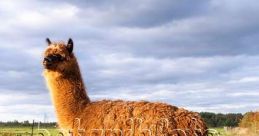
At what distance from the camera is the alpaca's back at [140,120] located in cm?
1243

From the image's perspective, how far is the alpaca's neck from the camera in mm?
14609

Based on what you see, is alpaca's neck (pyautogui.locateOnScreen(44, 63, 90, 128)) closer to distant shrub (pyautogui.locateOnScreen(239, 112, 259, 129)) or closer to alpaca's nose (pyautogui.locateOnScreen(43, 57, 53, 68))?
alpaca's nose (pyautogui.locateOnScreen(43, 57, 53, 68))

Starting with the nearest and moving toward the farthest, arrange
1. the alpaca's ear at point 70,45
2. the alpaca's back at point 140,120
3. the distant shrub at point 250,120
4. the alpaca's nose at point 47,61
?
the alpaca's back at point 140,120
the alpaca's nose at point 47,61
the alpaca's ear at point 70,45
the distant shrub at point 250,120

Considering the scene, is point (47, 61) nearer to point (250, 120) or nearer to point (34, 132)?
point (34, 132)

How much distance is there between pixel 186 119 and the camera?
12.6 m

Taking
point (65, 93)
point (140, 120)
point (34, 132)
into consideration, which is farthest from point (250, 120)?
point (140, 120)

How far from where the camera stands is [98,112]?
13797 millimetres

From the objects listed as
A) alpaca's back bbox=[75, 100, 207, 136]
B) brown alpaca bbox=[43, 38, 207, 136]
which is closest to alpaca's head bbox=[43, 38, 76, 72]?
brown alpaca bbox=[43, 38, 207, 136]

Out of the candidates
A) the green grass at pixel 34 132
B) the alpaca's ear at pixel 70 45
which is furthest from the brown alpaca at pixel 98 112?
the green grass at pixel 34 132

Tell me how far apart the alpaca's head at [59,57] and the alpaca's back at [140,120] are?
5.57 ft

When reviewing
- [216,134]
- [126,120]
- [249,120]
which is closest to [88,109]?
[126,120]

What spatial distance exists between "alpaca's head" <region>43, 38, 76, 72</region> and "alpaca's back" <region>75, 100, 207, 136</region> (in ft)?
5.57

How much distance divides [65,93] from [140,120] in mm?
2982

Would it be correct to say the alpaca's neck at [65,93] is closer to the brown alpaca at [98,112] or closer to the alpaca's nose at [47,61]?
the brown alpaca at [98,112]
